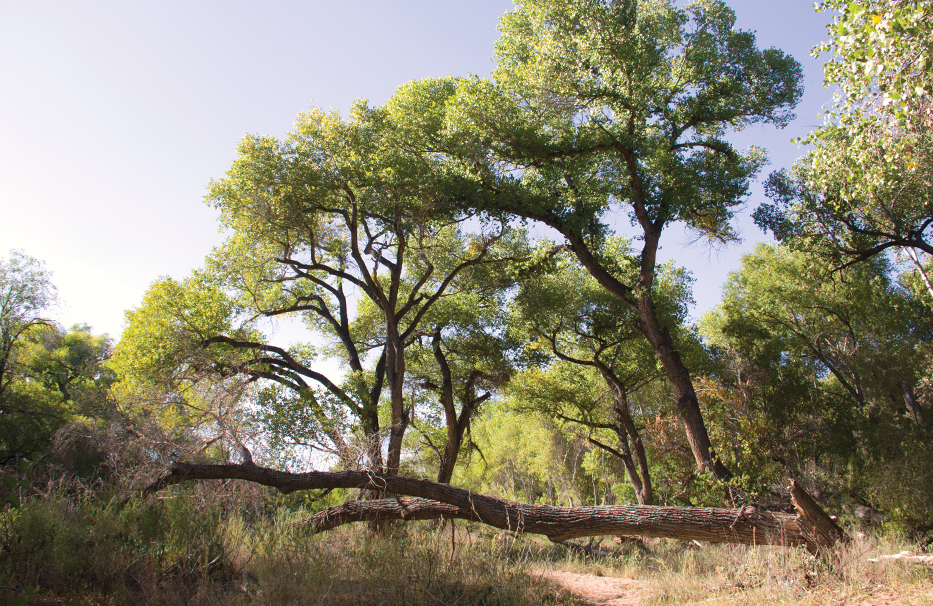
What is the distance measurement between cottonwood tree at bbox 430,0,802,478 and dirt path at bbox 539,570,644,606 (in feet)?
16.4

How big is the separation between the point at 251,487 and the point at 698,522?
686cm

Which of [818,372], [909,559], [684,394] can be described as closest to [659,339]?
[684,394]

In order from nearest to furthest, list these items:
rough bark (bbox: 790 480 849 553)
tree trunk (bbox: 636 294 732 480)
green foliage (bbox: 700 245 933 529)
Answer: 1. rough bark (bbox: 790 480 849 553)
2. tree trunk (bbox: 636 294 732 480)
3. green foliage (bbox: 700 245 933 529)

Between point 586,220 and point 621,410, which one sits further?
point 621,410

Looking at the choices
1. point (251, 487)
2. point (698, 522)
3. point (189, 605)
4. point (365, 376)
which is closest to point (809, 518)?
point (698, 522)

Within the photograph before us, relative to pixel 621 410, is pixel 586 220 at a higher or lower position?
higher

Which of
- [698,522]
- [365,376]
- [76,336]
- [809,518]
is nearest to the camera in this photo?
[809,518]

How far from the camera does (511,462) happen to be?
120ft

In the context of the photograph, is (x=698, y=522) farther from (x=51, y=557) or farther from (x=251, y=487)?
(x=51, y=557)

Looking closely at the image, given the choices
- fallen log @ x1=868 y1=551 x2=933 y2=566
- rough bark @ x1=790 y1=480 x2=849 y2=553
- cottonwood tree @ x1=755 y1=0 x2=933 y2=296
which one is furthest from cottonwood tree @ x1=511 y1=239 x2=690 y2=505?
fallen log @ x1=868 y1=551 x2=933 y2=566

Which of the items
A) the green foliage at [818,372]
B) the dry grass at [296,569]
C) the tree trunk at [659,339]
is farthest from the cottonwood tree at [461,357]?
the dry grass at [296,569]

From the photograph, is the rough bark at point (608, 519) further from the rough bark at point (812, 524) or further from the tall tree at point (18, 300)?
the tall tree at point (18, 300)

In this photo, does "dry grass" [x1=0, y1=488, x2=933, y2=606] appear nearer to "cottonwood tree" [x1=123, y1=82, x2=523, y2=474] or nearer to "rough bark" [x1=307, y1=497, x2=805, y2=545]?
"rough bark" [x1=307, y1=497, x2=805, y2=545]

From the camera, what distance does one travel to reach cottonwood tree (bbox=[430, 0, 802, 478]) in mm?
11898
